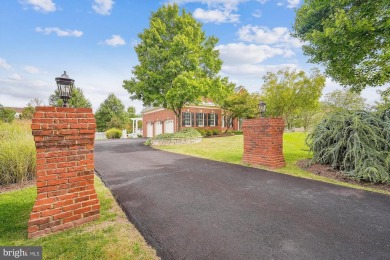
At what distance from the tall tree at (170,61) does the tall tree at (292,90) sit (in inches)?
442

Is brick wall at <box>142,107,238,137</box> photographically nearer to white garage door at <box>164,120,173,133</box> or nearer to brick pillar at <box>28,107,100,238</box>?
white garage door at <box>164,120,173,133</box>

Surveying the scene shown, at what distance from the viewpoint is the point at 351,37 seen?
6.59 meters

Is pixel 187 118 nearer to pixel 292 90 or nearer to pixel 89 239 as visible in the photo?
pixel 292 90

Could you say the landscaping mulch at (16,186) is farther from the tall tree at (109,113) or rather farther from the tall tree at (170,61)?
the tall tree at (109,113)

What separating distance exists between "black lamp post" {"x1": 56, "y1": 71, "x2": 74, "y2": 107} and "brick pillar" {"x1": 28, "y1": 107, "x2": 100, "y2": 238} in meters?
0.53

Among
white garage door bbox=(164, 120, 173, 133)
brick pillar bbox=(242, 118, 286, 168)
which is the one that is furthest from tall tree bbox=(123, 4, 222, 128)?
white garage door bbox=(164, 120, 173, 133)

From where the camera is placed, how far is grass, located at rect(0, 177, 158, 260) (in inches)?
89.8

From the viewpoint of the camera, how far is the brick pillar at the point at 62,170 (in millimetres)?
2722

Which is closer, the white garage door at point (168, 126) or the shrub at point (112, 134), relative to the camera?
the white garage door at point (168, 126)

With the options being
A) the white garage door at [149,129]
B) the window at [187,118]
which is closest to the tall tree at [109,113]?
the white garage door at [149,129]

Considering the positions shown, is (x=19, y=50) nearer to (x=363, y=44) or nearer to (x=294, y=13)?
(x=294, y=13)

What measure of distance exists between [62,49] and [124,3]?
13.7 feet

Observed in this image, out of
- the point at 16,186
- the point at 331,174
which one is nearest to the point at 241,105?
the point at 331,174

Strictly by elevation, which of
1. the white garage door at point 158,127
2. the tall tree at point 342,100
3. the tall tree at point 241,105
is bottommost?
the white garage door at point 158,127
